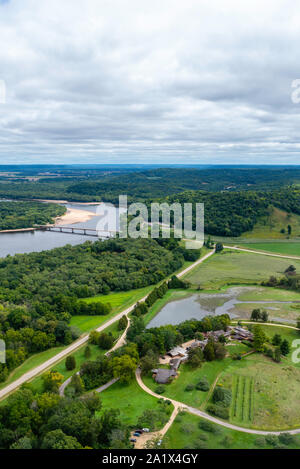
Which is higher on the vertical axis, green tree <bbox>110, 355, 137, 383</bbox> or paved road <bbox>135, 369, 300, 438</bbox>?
green tree <bbox>110, 355, 137, 383</bbox>

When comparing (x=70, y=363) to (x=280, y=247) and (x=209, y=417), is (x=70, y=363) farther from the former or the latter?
(x=280, y=247)

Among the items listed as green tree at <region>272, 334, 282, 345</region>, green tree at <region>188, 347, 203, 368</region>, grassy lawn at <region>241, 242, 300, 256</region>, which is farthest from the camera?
grassy lawn at <region>241, 242, 300, 256</region>

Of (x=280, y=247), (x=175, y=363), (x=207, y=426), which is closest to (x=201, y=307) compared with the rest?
(x=175, y=363)

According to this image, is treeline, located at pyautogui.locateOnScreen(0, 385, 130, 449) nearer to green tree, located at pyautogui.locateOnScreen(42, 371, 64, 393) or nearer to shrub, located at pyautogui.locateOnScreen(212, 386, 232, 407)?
green tree, located at pyautogui.locateOnScreen(42, 371, 64, 393)

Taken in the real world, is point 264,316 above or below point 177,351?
above

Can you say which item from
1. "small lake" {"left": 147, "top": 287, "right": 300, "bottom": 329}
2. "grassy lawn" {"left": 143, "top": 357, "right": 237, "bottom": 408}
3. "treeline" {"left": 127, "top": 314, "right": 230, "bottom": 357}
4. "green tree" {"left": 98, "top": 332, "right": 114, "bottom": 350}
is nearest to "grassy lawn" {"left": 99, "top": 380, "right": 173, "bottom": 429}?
"grassy lawn" {"left": 143, "top": 357, "right": 237, "bottom": 408}

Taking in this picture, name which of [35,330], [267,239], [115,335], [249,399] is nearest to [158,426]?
[249,399]
